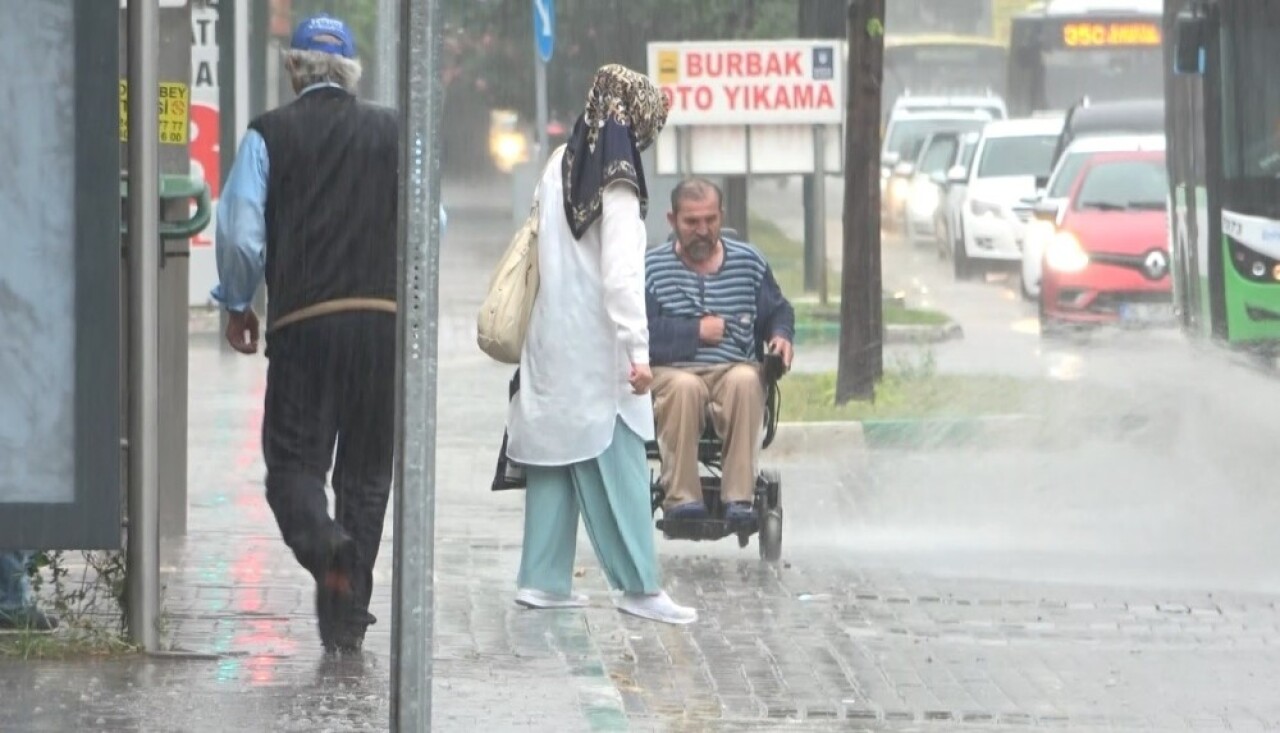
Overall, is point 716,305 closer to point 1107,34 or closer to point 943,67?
point 1107,34

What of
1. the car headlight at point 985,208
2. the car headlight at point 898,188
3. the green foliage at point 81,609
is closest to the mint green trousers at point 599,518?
the green foliage at point 81,609

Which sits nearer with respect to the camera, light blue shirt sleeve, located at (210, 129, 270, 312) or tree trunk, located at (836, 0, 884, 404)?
light blue shirt sleeve, located at (210, 129, 270, 312)

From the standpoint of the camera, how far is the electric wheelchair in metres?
10.2

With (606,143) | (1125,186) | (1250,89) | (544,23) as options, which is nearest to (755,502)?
(606,143)

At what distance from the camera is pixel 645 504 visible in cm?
891

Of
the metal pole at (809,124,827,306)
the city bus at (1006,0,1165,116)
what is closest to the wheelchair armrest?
the metal pole at (809,124,827,306)

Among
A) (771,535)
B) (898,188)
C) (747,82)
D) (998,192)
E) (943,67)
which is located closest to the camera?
(771,535)

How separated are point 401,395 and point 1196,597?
5.48 m

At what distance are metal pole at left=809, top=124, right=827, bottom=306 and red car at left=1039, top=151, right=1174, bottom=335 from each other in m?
2.04

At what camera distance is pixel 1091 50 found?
43.0 meters

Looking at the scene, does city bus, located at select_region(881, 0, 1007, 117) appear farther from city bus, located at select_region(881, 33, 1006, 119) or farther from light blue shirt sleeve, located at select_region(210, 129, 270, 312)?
light blue shirt sleeve, located at select_region(210, 129, 270, 312)

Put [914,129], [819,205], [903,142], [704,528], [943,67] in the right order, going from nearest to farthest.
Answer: [704,528] → [819,205] → [903,142] → [914,129] → [943,67]

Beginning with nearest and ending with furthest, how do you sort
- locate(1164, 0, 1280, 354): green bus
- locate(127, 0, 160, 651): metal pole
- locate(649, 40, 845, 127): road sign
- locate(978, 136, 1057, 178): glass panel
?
1. locate(127, 0, 160, 651): metal pole
2. locate(1164, 0, 1280, 354): green bus
3. locate(649, 40, 845, 127): road sign
4. locate(978, 136, 1057, 178): glass panel

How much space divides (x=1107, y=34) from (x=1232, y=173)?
24168mm
